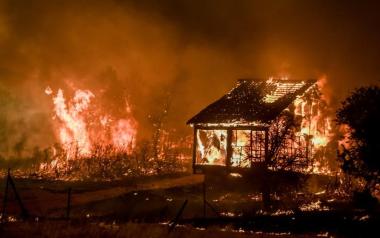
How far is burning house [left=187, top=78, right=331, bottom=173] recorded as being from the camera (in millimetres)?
26688

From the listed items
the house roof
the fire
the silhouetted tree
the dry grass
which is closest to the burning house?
the house roof

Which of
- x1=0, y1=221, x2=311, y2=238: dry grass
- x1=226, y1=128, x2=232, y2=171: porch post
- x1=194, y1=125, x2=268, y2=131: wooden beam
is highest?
x1=194, y1=125, x2=268, y2=131: wooden beam

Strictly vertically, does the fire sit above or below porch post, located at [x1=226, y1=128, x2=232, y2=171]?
above

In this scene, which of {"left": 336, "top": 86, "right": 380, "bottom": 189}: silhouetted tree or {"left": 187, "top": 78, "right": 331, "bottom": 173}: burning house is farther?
{"left": 187, "top": 78, "right": 331, "bottom": 173}: burning house

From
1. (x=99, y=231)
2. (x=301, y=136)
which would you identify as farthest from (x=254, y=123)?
(x=99, y=231)

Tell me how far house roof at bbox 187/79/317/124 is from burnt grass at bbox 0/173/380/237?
373 cm

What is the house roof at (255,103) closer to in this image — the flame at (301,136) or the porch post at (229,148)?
the flame at (301,136)

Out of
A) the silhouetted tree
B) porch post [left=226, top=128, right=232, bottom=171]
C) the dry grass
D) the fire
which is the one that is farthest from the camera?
the fire

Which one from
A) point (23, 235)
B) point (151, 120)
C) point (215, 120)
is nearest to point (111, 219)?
point (23, 235)

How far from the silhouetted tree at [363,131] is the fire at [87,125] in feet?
86.6

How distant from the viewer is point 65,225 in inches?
568

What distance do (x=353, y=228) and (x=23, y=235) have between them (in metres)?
10.5

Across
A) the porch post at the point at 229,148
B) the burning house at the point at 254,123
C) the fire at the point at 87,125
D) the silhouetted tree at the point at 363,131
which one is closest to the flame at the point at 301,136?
the burning house at the point at 254,123

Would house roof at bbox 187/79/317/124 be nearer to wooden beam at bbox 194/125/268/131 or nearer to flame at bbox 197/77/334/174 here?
flame at bbox 197/77/334/174
